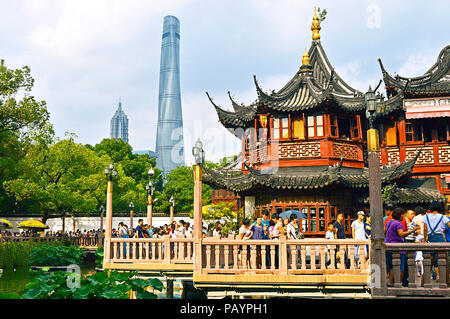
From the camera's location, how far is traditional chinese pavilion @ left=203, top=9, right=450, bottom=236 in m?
20.3

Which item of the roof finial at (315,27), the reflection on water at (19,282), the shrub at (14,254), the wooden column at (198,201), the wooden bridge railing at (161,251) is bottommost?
the reflection on water at (19,282)

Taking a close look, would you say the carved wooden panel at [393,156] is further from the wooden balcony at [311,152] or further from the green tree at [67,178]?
the green tree at [67,178]

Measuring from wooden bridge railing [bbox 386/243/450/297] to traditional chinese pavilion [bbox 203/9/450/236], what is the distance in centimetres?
1085

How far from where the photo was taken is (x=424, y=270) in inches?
330

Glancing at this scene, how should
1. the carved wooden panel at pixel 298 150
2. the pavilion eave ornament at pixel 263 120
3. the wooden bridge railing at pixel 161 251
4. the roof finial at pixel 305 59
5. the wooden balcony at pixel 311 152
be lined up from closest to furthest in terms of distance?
the wooden bridge railing at pixel 161 251 → the wooden balcony at pixel 311 152 → the carved wooden panel at pixel 298 150 → the pavilion eave ornament at pixel 263 120 → the roof finial at pixel 305 59

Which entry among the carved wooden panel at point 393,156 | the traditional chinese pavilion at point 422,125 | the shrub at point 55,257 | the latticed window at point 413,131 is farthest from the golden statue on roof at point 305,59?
the shrub at point 55,257

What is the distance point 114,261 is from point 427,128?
15.1 meters

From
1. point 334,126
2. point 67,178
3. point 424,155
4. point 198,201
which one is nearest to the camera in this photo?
point 198,201

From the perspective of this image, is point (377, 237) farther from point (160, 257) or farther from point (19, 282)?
point (19, 282)

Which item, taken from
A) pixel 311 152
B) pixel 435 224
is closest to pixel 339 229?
pixel 435 224

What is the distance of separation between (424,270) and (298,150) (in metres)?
12.9

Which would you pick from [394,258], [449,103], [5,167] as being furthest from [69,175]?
[394,258]

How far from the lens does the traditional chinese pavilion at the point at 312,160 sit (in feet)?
66.7

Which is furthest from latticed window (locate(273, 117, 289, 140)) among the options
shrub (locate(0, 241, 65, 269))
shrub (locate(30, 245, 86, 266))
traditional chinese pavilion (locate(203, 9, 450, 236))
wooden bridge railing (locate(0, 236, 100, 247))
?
wooden bridge railing (locate(0, 236, 100, 247))
